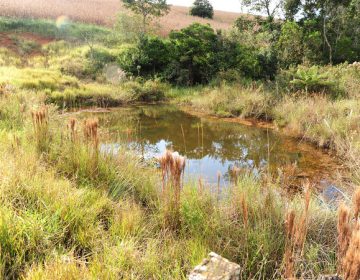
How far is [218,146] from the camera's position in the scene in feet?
21.4

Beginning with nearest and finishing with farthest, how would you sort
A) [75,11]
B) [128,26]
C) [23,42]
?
[23,42] → [128,26] → [75,11]

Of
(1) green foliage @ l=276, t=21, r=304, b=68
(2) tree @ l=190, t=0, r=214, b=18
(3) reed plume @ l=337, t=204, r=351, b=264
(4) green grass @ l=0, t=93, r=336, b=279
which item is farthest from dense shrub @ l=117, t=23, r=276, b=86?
(2) tree @ l=190, t=0, r=214, b=18

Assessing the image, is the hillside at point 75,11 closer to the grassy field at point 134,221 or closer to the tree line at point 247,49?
the tree line at point 247,49

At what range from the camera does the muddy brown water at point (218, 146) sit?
464 cm

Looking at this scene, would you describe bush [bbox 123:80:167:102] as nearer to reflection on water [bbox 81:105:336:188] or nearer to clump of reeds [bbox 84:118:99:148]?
reflection on water [bbox 81:105:336:188]

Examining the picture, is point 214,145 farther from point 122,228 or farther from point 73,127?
point 122,228

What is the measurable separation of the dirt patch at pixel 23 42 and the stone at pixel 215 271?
18.2 m

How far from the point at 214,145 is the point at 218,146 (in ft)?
0.32

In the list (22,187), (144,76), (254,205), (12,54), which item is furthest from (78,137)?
(12,54)

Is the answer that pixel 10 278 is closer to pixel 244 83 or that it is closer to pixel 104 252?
pixel 104 252

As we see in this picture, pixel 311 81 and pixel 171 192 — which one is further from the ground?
pixel 311 81

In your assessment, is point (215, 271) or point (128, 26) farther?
point (128, 26)

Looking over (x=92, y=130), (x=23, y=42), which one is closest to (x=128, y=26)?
(x=23, y=42)

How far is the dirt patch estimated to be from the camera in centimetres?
1744
